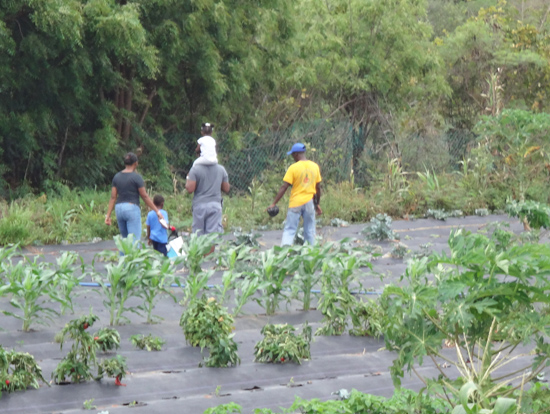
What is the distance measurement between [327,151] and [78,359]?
491 inches

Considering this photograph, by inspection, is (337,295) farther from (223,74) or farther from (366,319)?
(223,74)

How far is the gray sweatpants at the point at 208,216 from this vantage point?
9320mm

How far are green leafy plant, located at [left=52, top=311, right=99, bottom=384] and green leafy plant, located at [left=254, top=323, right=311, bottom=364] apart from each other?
1156mm

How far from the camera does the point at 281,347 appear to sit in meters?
5.39

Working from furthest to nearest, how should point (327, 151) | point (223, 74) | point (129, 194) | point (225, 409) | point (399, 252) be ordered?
point (327, 151) < point (223, 74) < point (399, 252) < point (129, 194) < point (225, 409)

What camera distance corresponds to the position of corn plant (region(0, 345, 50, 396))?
4.54m

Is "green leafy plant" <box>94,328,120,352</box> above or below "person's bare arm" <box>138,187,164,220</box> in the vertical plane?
below

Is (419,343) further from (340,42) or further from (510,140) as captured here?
(340,42)

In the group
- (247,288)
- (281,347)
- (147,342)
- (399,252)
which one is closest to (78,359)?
(147,342)

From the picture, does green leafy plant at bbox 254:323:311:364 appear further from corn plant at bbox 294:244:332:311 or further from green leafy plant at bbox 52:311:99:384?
corn plant at bbox 294:244:332:311

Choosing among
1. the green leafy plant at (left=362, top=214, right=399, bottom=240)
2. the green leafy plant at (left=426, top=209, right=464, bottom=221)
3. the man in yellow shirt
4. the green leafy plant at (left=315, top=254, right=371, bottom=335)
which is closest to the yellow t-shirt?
the man in yellow shirt

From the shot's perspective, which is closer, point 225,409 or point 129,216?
point 225,409

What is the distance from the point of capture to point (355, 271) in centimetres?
725

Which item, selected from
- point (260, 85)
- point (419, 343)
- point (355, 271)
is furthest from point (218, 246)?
point (260, 85)
